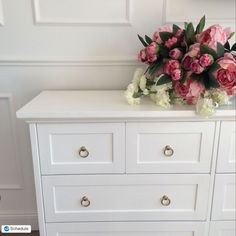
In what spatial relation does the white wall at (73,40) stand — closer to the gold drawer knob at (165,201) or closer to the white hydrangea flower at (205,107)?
the white hydrangea flower at (205,107)

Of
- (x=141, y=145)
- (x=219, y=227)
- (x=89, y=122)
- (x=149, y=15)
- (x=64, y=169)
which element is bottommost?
(x=219, y=227)

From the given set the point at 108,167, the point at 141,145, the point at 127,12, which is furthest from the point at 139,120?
the point at 127,12

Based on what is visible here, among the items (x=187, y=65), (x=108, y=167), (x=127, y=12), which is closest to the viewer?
(x=187, y=65)

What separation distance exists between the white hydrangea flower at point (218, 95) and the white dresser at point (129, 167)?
0.17 feet

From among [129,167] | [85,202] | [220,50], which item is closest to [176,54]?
[220,50]

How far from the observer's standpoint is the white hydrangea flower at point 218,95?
1.00 metres

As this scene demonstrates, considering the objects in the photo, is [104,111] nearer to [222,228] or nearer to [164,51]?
[164,51]

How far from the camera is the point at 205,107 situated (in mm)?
968

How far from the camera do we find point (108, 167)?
1.09m

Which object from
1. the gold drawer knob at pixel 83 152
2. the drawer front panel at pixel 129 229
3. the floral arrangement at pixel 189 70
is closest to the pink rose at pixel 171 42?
the floral arrangement at pixel 189 70

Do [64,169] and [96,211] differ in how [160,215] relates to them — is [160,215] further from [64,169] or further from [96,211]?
[64,169]

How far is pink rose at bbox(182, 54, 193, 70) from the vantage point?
3.18 feet

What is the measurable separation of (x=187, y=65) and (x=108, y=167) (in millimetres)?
518

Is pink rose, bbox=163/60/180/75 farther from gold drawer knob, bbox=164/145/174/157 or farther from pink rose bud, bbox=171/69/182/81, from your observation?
gold drawer knob, bbox=164/145/174/157
